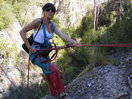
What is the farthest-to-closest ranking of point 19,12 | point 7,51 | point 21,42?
point 19,12
point 21,42
point 7,51

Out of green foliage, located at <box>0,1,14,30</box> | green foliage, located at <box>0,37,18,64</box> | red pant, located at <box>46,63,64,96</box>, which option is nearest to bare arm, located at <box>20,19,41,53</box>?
red pant, located at <box>46,63,64,96</box>

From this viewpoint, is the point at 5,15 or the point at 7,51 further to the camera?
the point at 5,15

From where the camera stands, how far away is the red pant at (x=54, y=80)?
323 cm

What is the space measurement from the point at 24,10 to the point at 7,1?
182cm

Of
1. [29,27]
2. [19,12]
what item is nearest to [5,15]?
[19,12]

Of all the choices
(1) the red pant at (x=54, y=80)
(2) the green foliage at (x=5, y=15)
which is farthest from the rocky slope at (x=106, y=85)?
(2) the green foliage at (x=5, y=15)

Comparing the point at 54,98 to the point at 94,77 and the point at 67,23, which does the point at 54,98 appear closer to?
the point at 94,77

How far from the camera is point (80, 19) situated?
2052 cm

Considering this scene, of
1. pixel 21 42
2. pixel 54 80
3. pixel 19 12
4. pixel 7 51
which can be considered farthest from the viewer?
pixel 19 12

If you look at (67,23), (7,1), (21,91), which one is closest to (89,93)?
(21,91)

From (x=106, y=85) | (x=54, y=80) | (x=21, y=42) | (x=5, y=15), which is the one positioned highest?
(x=5, y=15)

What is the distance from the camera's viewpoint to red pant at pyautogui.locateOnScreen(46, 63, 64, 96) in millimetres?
3233

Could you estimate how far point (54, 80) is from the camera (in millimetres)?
3289

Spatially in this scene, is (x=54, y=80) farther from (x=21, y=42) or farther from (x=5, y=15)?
(x=21, y=42)
